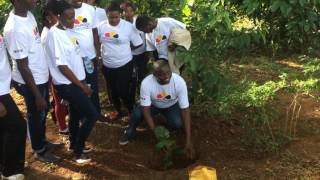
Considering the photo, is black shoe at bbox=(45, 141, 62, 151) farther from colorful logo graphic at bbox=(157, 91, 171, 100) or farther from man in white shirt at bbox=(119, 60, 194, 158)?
colorful logo graphic at bbox=(157, 91, 171, 100)

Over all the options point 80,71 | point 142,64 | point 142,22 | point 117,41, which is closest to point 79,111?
point 80,71

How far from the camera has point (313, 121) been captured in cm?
484

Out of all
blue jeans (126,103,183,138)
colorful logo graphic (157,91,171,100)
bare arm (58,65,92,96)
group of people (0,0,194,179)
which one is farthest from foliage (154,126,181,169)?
bare arm (58,65,92,96)

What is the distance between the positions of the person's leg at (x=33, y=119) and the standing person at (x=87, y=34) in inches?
25.1

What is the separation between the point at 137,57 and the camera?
16.9 ft

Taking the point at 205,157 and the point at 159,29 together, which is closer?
the point at 205,157

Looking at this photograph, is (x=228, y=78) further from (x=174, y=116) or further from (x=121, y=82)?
(x=121, y=82)

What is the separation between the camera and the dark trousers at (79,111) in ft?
13.0

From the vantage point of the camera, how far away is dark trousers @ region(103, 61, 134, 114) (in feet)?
16.0

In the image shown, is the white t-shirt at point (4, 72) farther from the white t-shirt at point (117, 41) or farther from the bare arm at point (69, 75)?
the white t-shirt at point (117, 41)

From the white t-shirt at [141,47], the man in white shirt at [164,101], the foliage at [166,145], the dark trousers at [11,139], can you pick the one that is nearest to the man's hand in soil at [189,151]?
the man in white shirt at [164,101]

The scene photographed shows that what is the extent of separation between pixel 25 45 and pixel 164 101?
1416mm

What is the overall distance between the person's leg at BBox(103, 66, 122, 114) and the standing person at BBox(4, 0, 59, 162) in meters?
0.93

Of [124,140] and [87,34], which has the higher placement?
[87,34]
